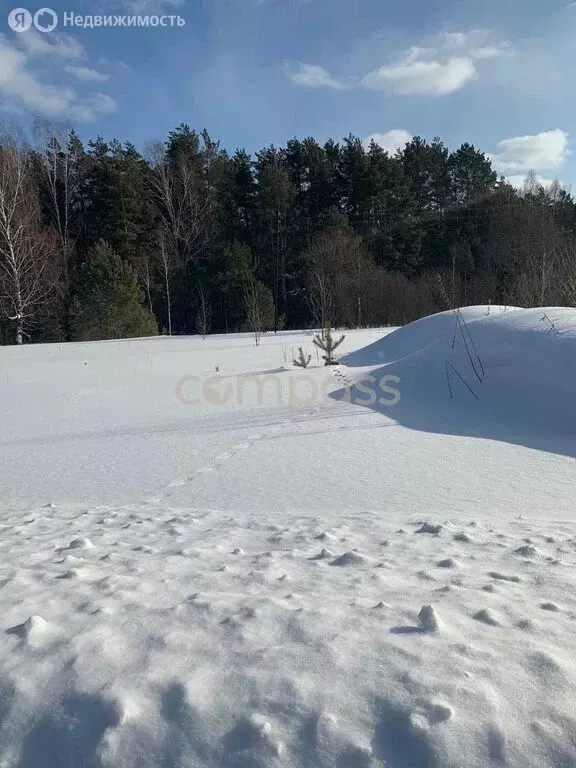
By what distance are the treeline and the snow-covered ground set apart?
18532mm

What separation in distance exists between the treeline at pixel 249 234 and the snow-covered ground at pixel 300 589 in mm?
18532

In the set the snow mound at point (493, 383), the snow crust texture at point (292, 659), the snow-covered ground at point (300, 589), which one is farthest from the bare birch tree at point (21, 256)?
the snow crust texture at point (292, 659)

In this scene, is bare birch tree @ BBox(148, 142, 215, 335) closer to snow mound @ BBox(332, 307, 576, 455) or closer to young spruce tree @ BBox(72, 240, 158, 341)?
young spruce tree @ BBox(72, 240, 158, 341)

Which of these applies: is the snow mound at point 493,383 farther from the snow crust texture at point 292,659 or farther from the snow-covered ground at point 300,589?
the snow crust texture at point 292,659

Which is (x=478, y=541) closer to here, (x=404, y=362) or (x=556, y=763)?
(x=556, y=763)

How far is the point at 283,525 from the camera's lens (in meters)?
2.88

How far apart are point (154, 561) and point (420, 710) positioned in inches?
57.5

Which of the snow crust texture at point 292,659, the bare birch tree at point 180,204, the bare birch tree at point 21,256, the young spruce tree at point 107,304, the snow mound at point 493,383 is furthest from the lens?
the bare birch tree at point 180,204

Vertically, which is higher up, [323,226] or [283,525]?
[323,226]

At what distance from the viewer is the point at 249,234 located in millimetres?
33812

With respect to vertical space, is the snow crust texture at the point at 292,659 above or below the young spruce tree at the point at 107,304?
below

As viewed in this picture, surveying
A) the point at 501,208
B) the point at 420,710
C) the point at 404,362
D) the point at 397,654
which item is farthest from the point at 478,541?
the point at 501,208

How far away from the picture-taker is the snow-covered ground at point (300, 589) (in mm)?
1187

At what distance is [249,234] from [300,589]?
1327 inches
